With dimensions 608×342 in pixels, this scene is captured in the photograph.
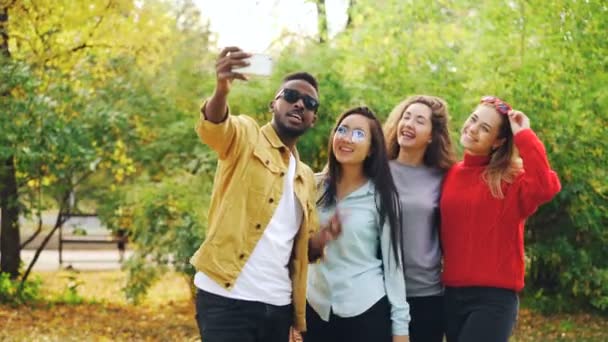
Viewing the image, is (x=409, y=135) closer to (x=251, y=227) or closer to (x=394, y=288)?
(x=394, y=288)

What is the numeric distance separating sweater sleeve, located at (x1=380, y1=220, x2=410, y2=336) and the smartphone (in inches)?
42.5

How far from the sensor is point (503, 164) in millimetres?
4297

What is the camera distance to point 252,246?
3469mm

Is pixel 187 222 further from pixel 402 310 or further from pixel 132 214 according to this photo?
pixel 402 310

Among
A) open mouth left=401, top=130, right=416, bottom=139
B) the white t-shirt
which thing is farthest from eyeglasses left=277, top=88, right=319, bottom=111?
open mouth left=401, top=130, right=416, bottom=139

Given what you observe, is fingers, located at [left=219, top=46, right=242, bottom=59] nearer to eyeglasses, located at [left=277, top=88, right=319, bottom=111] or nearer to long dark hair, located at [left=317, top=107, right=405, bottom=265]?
eyeglasses, located at [left=277, top=88, right=319, bottom=111]

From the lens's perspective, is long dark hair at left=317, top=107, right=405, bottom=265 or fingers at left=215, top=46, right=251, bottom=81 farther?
long dark hair at left=317, top=107, right=405, bottom=265

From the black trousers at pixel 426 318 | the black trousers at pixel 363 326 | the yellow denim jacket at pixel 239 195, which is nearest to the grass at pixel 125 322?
the black trousers at pixel 426 318

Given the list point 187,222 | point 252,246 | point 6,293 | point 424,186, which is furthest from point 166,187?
point 252,246

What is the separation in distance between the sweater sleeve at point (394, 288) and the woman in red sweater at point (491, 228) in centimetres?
37

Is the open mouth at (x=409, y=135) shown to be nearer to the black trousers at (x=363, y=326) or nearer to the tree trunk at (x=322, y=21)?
the black trousers at (x=363, y=326)

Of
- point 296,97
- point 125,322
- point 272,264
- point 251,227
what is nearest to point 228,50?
point 296,97

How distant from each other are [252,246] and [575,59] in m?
5.70

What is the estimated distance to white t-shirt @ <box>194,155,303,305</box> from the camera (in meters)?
3.47
